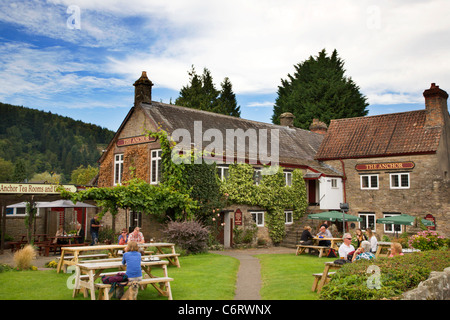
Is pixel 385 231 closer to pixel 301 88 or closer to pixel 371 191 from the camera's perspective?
pixel 371 191

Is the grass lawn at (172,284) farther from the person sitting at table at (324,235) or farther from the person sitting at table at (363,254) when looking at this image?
the person sitting at table at (324,235)

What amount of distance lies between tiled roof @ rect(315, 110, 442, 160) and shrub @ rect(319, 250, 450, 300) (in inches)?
689

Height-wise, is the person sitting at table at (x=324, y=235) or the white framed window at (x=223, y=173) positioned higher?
the white framed window at (x=223, y=173)

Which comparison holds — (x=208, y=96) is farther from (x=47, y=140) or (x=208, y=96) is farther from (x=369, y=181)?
(x=47, y=140)

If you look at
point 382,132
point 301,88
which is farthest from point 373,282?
point 301,88

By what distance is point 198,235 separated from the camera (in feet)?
67.3

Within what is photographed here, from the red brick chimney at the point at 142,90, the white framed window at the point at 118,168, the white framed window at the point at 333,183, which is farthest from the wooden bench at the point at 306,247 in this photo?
the red brick chimney at the point at 142,90

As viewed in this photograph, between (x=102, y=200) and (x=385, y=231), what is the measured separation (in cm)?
1915

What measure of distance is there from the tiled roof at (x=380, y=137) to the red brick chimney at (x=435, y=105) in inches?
20.1

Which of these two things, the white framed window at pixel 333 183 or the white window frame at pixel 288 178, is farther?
the white framed window at pixel 333 183

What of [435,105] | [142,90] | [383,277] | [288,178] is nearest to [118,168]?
[142,90]

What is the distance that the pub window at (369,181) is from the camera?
29.6m

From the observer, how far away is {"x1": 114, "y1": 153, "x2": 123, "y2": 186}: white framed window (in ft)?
88.9

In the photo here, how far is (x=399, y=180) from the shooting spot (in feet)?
93.1
